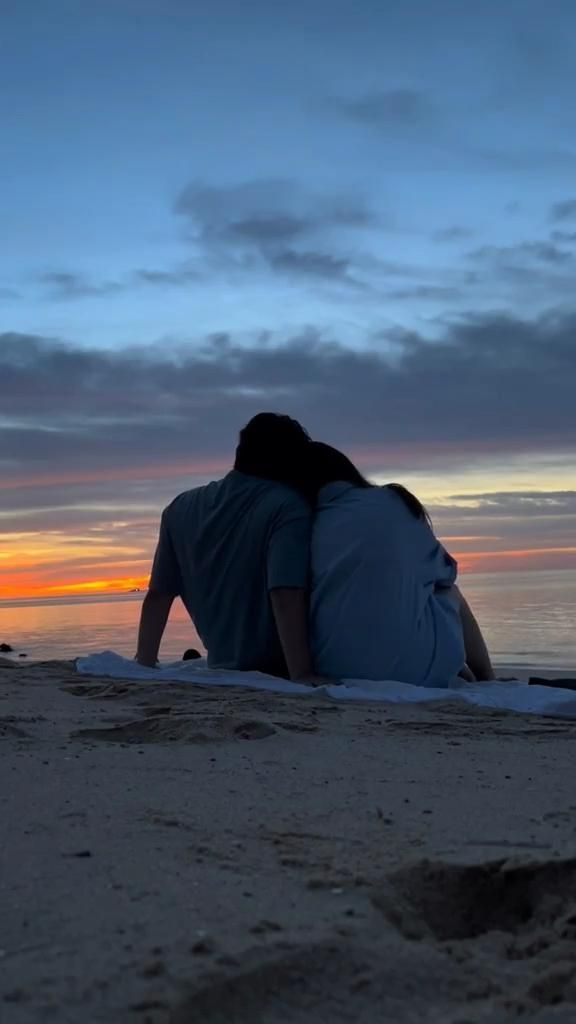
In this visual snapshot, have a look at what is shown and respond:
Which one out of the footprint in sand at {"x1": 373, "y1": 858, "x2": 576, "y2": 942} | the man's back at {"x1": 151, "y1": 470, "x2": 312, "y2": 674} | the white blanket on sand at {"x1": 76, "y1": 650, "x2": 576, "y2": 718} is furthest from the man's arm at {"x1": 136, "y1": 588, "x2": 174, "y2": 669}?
the footprint in sand at {"x1": 373, "y1": 858, "x2": 576, "y2": 942}

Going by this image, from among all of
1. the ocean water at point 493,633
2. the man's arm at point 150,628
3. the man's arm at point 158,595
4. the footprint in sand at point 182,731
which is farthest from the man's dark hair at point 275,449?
the ocean water at point 493,633

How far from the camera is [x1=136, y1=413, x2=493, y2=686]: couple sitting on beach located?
13.6 feet

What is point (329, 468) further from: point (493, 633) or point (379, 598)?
point (493, 633)

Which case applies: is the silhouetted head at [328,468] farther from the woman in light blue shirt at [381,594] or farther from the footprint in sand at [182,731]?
the footprint in sand at [182,731]

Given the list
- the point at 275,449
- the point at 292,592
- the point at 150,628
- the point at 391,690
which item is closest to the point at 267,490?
the point at 275,449

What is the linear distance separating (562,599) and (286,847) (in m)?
10.2

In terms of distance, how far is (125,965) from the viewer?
1172 mm

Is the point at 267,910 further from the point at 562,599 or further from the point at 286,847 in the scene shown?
the point at 562,599

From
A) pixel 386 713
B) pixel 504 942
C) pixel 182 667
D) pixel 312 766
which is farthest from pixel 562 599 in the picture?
Result: pixel 504 942

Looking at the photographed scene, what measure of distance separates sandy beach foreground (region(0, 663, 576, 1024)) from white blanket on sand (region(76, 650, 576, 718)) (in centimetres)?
81

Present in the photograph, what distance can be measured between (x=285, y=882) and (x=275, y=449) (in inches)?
123

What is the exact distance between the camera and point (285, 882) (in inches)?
57.5

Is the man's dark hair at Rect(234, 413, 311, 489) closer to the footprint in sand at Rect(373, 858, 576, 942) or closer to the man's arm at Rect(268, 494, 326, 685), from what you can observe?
the man's arm at Rect(268, 494, 326, 685)

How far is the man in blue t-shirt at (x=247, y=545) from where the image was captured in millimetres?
4281
